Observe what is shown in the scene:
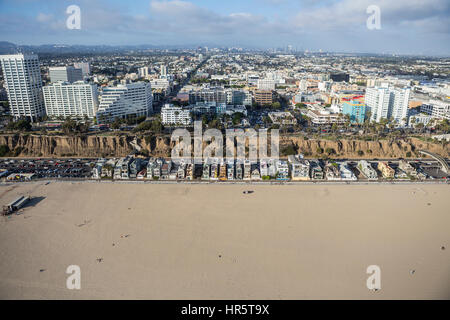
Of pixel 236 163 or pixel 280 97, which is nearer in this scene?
pixel 236 163

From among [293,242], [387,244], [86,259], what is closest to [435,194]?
[387,244]

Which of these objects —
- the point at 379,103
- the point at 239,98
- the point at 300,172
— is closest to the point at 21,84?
the point at 239,98

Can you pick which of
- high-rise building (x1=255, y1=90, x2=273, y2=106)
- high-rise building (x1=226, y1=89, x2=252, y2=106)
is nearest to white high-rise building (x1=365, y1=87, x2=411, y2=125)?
high-rise building (x1=255, y1=90, x2=273, y2=106)

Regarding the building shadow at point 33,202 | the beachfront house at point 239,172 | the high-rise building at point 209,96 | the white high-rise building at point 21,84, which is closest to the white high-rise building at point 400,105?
the high-rise building at point 209,96

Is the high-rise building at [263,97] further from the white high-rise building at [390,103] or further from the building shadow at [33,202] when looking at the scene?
the building shadow at [33,202]

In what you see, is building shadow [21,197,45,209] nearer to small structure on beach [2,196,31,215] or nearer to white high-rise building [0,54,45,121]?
small structure on beach [2,196,31,215]
